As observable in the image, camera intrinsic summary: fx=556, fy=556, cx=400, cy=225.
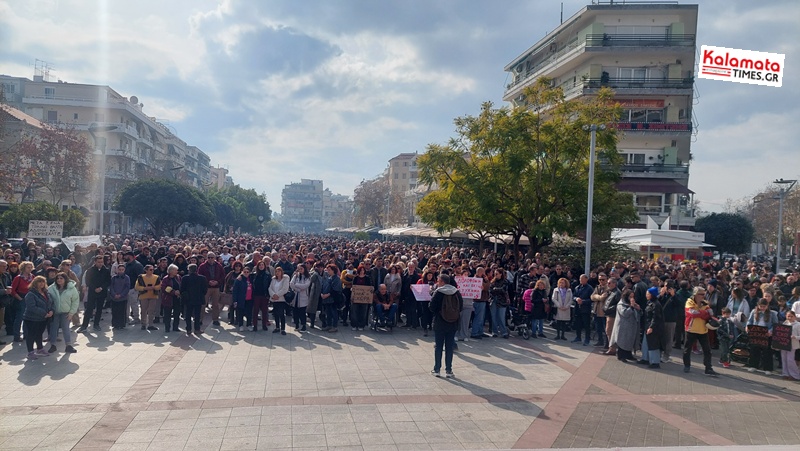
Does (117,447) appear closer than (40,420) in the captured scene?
Yes

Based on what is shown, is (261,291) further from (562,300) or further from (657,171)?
(657,171)

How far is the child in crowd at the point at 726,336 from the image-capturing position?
11070 mm

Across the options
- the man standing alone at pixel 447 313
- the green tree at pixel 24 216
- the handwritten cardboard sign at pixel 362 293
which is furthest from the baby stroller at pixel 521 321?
the green tree at pixel 24 216

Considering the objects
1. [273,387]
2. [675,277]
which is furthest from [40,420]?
[675,277]

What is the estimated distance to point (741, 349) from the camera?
11.0 metres

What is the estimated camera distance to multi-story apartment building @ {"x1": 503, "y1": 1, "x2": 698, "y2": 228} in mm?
40062

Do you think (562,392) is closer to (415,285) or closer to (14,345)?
(415,285)

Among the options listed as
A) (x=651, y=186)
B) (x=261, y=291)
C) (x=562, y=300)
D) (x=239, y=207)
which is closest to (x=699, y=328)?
(x=562, y=300)

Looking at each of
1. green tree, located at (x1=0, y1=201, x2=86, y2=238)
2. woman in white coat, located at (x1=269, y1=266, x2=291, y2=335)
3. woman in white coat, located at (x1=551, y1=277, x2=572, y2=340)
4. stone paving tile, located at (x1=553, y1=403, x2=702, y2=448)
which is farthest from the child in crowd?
green tree, located at (x1=0, y1=201, x2=86, y2=238)

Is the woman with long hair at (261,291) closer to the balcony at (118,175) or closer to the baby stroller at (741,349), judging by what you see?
the baby stroller at (741,349)

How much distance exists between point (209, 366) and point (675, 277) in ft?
40.0

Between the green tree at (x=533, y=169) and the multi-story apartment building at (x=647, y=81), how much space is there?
21177mm

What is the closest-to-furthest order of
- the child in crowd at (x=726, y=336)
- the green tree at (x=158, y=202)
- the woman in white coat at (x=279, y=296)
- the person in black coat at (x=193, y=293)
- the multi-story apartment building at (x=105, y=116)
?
the child in crowd at (x=726, y=336) < the person in black coat at (x=193, y=293) < the woman in white coat at (x=279, y=296) < the green tree at (x=158, y=202) < the multi-story apartment building at (x=105, y=116)

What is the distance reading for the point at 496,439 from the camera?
643cm
